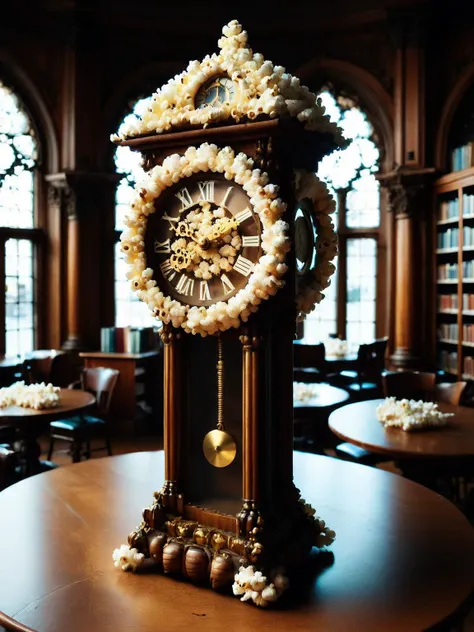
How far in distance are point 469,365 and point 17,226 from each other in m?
5.23

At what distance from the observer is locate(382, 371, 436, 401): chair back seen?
4598 millimetres

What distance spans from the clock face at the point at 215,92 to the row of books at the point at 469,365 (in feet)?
18.5

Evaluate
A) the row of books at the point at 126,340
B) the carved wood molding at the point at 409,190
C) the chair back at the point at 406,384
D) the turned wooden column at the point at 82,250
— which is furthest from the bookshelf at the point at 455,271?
the turned wooden column at the point at 82,250

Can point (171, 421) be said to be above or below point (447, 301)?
below

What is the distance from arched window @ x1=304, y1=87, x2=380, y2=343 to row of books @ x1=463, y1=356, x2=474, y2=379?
5.05 ft

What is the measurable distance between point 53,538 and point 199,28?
729cm

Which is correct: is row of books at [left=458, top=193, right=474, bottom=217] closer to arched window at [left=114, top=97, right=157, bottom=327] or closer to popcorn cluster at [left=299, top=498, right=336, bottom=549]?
arched window at [left=114, top=97, right=157, bottom=327]

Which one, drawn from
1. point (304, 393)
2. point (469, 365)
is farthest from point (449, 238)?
point (304, 393)

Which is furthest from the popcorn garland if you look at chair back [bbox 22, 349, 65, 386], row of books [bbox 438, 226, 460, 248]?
row of books [bbox 438, 226, 460, 248]

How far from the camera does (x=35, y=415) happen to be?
156 inches

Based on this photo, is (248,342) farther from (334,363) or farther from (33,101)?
(33,101)

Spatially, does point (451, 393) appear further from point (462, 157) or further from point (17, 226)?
point (17, 226)

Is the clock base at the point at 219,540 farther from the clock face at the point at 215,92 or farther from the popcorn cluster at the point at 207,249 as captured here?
the clock face at the point at 215,92

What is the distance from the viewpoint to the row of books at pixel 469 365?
6605 millimetres
